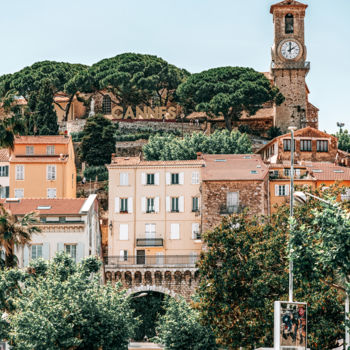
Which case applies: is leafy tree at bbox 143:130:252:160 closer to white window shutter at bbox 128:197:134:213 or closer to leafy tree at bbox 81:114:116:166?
leafy tree at bbox 81:114:116:166

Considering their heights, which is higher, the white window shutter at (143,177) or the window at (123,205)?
the white window shutter at (143,177)

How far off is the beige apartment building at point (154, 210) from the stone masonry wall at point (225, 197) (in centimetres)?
249

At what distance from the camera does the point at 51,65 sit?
141m

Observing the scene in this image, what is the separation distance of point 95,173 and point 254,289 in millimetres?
52472

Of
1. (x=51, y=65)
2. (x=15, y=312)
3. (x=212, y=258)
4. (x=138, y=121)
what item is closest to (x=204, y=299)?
(x=212, y=258)

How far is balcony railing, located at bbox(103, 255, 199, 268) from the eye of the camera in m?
85.9

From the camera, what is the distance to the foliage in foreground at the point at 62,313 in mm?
51750

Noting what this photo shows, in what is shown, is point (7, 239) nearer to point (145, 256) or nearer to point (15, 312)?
point (15, 312)

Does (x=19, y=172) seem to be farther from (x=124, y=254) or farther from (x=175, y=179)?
(x=175, y=179)

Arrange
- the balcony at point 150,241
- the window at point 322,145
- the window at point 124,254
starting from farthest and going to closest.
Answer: the window at point 322,145, the balcony at point 150,241, the window at point 124,254

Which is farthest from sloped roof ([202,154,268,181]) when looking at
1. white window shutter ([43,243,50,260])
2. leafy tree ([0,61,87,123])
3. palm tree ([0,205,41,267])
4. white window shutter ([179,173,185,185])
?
leafy tree ([0,61,87,123])

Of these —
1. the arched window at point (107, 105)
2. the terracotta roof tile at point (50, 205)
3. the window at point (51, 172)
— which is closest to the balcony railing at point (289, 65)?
the arched window at point (107, 105)

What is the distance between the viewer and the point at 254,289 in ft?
190

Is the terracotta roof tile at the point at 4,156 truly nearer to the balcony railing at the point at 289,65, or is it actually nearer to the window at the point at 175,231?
the window at the point at 175,231
